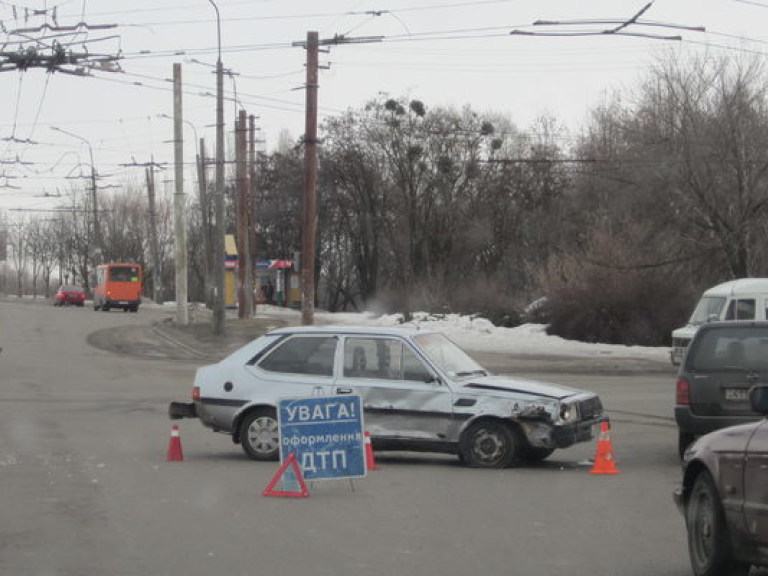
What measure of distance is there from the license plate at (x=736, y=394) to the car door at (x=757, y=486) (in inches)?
244

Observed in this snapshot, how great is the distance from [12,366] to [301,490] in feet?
70.0

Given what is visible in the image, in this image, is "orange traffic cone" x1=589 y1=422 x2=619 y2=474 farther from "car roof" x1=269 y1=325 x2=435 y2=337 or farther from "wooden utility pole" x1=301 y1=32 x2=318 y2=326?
"wooden utility pole" x1=301 y1=32 x2=318 y2=326

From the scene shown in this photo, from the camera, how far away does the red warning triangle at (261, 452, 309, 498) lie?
1070 centimetres

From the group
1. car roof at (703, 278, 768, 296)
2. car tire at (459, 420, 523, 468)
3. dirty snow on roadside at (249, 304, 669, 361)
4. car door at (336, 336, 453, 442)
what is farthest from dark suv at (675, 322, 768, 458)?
dirty snow on roadside at (249, 304, 669, 361)

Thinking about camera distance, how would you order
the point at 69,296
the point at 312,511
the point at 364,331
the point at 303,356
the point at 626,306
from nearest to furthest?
the point at 312,511 < the point at 364,331 < the point at 303,356 < the point at 626,306 < the point at 69,296

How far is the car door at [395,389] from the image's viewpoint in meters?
12.7

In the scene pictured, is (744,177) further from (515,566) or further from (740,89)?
(515,566)

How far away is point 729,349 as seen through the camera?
1288cm

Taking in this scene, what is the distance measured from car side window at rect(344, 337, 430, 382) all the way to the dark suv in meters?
2.92

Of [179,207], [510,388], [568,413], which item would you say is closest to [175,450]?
[510,388]

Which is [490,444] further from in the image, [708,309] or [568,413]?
[708,309]

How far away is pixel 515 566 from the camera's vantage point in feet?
25.7

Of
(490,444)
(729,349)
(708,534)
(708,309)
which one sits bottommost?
(490,444)

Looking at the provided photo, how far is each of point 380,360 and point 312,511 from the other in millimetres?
3265
